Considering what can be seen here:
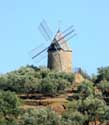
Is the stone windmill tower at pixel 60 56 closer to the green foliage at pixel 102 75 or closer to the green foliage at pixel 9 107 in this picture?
the green foliage at pixel 102 75

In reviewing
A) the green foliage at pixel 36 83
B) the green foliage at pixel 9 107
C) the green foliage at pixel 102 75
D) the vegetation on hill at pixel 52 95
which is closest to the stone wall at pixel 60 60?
the vegetation on hill at pixel 52 95

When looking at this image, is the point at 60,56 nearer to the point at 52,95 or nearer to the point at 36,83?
the point at 36,83

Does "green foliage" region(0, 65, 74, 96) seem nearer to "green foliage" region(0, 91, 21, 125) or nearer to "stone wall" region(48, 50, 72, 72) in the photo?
"stone wall" region(48, 50, 72, 72)

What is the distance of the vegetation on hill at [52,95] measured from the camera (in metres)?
134

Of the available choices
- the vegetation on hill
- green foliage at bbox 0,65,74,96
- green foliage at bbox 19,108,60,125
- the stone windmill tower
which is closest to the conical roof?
the stone windmill tower


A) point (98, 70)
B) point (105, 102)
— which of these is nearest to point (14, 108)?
point (105, 102)

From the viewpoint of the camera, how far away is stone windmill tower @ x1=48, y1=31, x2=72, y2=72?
16488cm

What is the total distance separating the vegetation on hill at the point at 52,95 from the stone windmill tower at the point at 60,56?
2443 millimetres

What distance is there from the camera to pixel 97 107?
140 metres

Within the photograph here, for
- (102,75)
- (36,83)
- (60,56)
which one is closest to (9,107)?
(36,83)

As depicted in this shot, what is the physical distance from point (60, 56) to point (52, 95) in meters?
12.1

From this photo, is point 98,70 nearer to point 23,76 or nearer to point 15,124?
point 23,76

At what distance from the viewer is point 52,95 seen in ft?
506

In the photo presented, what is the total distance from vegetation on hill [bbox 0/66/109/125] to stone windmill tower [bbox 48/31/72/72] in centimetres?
244
